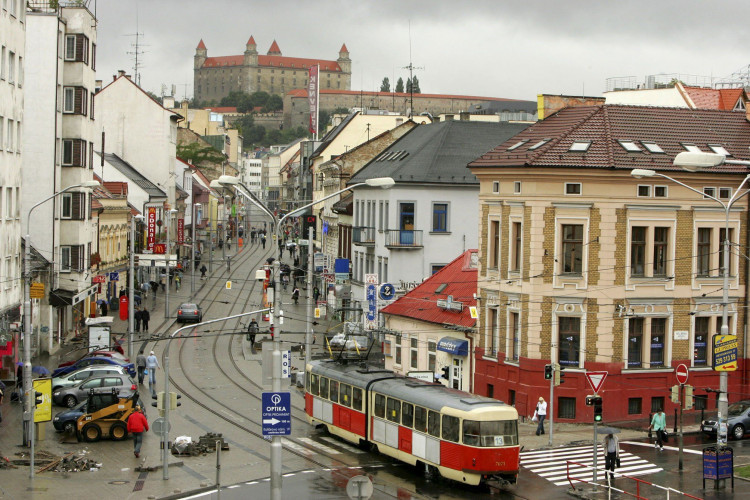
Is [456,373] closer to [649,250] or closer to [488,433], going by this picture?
[649,250]

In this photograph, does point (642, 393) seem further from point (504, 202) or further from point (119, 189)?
point (119, 189)

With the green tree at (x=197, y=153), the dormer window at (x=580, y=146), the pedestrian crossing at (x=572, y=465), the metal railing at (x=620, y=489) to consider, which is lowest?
the pedestrian crossing at (x=572, y=465)

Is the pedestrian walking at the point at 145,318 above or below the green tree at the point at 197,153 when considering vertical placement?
below

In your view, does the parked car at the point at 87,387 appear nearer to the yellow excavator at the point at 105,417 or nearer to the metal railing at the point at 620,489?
the yellow excavator at the point at 105,417

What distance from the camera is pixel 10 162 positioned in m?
45.8

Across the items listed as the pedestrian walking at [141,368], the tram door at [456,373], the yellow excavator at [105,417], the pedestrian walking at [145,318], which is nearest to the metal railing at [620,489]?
the tram door at [456,373]

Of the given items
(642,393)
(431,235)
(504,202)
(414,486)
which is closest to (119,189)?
(431,235)

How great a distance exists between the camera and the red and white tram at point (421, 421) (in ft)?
97.4

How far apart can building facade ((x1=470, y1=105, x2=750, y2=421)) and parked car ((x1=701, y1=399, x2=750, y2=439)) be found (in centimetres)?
295

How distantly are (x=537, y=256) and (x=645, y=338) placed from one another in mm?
5180

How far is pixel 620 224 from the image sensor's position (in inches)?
1591

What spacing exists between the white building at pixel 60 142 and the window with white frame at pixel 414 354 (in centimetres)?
1780

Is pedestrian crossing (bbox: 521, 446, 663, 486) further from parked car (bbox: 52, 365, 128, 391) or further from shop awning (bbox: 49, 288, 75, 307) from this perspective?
shop awning (bbox: 49, 288, 75, 307)

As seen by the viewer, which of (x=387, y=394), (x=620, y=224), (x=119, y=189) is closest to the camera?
(x=387, y=394)
